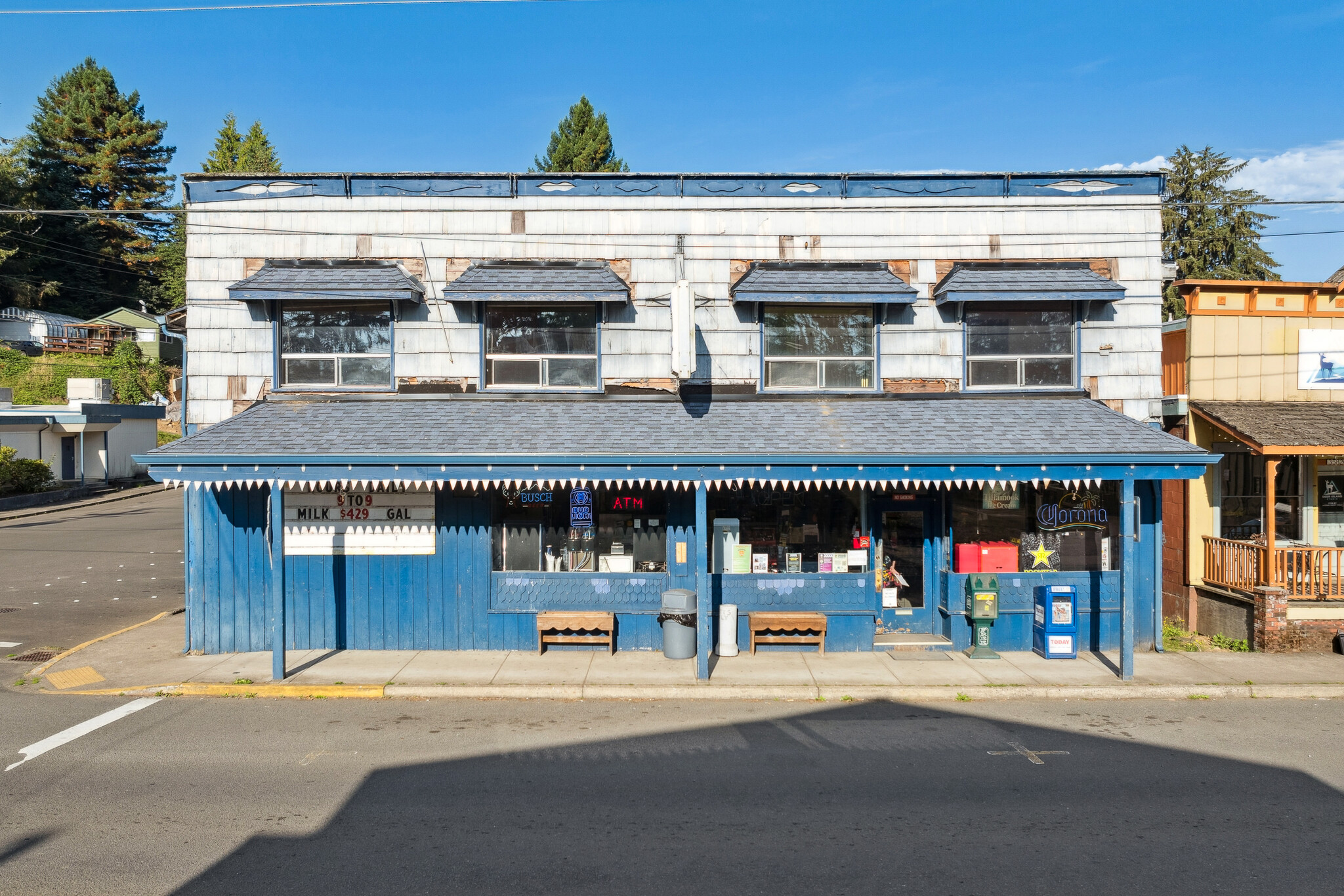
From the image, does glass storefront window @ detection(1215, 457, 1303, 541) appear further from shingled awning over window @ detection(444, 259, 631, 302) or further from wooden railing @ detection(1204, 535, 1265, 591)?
shingled awning over window @ detection(444, 259, 631, 302)

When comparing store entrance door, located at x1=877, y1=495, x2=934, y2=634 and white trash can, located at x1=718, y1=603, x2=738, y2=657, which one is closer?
white trash can, located at x1=718, y1=603, x2=738, y2=657

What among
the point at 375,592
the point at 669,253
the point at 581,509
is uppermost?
the point at 669,253

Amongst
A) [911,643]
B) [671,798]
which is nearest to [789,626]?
[911,643]

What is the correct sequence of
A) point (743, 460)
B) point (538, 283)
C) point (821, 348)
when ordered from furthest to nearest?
1. point (821, 348)
2. point (538, 283)
3. point (743, 460)

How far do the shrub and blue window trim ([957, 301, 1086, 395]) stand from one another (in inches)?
1358

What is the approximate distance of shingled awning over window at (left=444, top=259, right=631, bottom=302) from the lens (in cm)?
1288

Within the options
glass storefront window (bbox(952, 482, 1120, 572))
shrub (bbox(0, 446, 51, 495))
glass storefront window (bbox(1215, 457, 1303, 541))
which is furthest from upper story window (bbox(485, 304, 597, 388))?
shrub (bbox(0, 446, 51, 495))

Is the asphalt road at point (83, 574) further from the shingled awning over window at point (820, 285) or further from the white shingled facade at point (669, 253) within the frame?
the shingled awning over window at point (820, 285)

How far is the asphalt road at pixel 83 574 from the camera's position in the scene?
14.3m

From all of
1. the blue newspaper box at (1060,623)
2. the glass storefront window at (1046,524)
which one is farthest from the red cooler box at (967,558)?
the blue newspaper box at (1060,623)

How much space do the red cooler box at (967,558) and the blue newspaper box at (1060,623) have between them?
1.05 m

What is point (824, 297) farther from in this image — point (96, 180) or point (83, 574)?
point (96, 180)

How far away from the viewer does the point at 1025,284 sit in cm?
1316

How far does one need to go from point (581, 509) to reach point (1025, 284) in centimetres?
778
